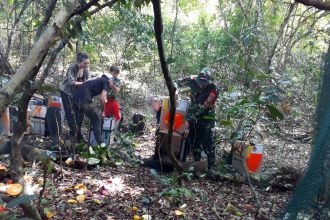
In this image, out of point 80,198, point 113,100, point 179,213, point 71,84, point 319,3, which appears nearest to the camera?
point 319,3

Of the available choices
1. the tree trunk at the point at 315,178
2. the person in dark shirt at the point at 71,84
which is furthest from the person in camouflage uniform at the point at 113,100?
the tree trunk at the point at 315,178

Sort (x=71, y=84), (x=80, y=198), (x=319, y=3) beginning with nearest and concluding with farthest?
1. (x=319, y=3)
2. (x=80, y=198)
3. (x=71, y=84)

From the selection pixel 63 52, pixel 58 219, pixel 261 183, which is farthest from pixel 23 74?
pixel 63 52

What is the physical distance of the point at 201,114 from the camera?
6449mm

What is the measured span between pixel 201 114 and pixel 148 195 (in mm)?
2046

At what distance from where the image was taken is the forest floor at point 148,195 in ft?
13.8

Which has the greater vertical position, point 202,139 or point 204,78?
point 204,78

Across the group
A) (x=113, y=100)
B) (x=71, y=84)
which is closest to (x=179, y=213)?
(x=71, y=84)

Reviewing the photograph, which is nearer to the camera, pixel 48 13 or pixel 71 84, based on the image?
pixel 48 13

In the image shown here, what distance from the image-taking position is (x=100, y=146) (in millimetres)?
6551

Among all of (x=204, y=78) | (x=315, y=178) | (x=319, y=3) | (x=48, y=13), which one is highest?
(x=48, y=13)

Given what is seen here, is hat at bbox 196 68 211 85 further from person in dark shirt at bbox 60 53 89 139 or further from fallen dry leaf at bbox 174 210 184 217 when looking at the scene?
fallen dry leaf at bbox 174 210 184 217

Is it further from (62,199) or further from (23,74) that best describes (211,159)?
(23,74)

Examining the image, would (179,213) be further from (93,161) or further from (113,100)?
(113,100)
